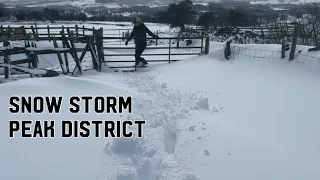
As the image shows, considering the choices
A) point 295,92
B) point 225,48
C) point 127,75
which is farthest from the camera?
point 225,48

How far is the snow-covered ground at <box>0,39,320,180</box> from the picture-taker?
403 cm

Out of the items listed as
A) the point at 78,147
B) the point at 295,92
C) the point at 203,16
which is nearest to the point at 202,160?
the point at 78,147

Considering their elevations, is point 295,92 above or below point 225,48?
below

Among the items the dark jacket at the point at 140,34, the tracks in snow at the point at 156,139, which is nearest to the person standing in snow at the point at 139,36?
the dark jacket at the point at 140,34

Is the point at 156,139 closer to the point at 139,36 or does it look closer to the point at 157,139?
the point at 157,139

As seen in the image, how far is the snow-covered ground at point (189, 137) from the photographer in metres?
4.03

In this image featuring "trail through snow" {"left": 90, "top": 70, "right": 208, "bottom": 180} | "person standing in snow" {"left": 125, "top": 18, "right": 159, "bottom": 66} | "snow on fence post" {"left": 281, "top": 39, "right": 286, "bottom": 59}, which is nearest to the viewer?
"trail through snow" {"left": 90, "top": 70, "right": 208, "bottom": 180}

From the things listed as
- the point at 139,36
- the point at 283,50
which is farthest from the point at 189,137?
the point at 139,36

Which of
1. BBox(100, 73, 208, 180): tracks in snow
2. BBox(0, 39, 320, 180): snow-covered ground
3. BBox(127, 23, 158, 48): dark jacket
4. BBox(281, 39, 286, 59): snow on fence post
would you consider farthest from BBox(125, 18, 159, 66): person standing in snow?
BBox(281, 39, 286, 59): snow on fence post

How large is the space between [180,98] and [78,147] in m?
3.46

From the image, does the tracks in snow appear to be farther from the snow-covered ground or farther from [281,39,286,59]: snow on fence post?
[281,39,286,59]: snow on fence post

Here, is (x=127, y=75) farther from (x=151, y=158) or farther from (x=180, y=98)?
(x=151, y=158)

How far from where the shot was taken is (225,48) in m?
12.1

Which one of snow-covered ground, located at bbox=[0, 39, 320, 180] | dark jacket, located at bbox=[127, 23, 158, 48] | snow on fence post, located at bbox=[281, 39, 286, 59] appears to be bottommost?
snow-covered ground, located at bbox=[0, 39, 320, 180]
